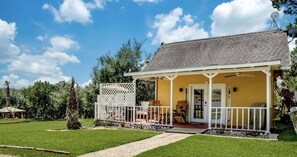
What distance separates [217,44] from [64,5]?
8.86 m

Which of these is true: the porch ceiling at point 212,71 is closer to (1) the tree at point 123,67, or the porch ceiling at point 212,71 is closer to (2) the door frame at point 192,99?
(2) the door frame at point 192,99

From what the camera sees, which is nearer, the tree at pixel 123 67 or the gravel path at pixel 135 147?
the gravel path at pixel 135 147

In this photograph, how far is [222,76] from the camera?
1346 centimetres

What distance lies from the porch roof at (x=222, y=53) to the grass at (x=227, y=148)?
3140 mm

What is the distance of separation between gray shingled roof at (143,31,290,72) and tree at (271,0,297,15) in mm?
4156

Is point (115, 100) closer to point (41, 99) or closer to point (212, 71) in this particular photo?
point (212, 71)

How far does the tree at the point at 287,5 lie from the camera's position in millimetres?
17312

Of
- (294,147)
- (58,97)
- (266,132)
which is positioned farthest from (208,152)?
(58,97)

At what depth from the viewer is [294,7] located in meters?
17.4

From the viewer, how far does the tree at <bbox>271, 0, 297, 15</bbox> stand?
17.3 metres

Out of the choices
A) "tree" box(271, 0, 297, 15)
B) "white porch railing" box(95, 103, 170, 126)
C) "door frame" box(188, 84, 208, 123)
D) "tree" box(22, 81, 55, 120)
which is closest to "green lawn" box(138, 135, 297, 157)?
"white porch railing" box(95, 103, 170, 126)

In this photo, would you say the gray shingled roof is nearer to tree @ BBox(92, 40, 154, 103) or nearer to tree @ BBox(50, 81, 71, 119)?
tree @ BBox(92, 40, 154, 103)

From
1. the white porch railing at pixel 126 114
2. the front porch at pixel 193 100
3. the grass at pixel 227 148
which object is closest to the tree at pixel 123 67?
the front porch at pixel 193 100

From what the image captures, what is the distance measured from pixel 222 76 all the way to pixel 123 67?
12.6 m
